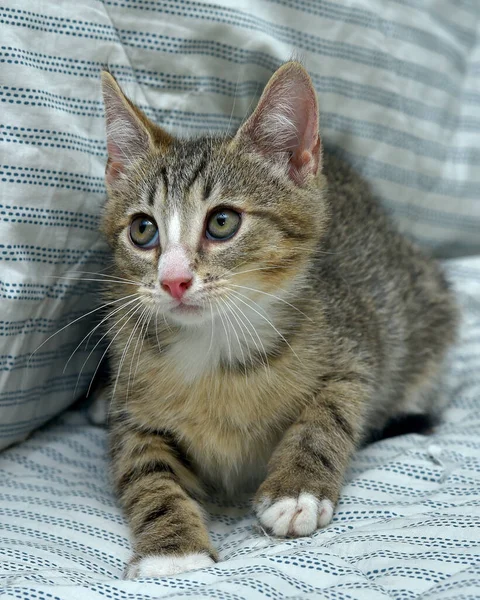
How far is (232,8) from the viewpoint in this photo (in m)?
1.83

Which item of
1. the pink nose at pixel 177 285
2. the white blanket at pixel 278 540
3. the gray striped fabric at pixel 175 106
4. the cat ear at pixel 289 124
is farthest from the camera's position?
the gray striped fabric at pixel 175 106

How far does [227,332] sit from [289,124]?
408 mm

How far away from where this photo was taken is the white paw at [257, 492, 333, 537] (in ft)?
4.40

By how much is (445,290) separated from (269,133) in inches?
35.2

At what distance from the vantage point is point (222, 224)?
1.38 meters

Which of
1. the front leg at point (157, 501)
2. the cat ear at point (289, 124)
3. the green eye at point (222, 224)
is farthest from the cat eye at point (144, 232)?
the front leg at point (157, 501)

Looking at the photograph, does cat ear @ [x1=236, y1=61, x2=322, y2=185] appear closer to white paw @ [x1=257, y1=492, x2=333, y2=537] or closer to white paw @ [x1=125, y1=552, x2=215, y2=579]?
white paw @ [x1=257, y1=492, x2=333, y2=537]

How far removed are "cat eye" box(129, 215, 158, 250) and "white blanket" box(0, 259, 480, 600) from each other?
1.72 ft

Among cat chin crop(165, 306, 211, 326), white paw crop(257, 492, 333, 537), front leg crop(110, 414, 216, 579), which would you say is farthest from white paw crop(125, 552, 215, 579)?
cat chin crop(165, 306, 211, 326)

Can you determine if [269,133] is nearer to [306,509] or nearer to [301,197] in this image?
[301,197]

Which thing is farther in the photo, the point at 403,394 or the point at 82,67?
the point at 403,394

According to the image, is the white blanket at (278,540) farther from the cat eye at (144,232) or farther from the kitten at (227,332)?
the cat eye at (144,232)

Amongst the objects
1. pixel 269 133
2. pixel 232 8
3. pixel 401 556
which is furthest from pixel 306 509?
pixel 232 8

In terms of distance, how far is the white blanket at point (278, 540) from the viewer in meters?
1.15
